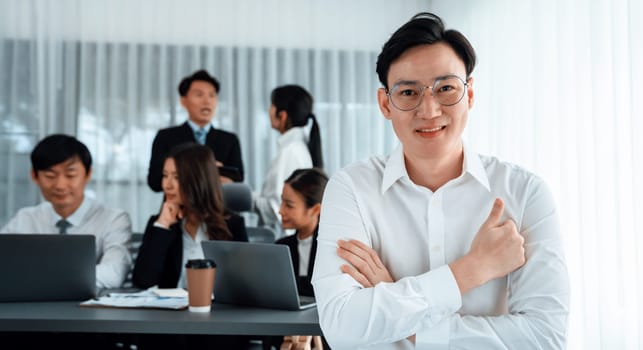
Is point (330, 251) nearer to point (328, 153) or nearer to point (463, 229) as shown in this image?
point (463, 229)

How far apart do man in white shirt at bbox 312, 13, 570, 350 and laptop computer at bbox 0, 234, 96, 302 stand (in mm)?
1082

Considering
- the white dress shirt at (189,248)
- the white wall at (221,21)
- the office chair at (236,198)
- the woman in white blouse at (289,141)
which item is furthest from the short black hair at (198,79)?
the white dress shirt at (189,248)

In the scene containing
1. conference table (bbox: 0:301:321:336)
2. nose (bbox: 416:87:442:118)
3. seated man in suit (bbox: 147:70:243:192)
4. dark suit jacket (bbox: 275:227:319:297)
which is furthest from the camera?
seated man in suit (bbox: 147:70:243:192)

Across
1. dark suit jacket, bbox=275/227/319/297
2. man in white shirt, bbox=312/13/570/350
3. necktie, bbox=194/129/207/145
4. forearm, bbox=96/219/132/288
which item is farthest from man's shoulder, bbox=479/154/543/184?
necktie, bbox=194/129/207/145

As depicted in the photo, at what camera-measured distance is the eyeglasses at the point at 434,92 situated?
1.58 metres

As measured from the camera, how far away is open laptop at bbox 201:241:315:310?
2127 millimetres

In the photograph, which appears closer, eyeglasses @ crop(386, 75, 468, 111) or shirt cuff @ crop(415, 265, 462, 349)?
shirt cuff @ crop(415, 265, 462, 349)

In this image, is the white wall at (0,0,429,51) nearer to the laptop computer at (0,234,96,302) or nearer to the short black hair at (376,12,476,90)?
the laptop computer at (0,234,96,302)

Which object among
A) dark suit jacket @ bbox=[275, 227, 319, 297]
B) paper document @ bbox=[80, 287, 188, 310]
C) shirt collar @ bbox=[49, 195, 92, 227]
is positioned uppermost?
shirt collar @ bbox=[49, 195, 92, 227]

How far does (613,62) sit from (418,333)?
6.35 ft

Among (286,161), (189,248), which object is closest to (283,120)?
(286,161)

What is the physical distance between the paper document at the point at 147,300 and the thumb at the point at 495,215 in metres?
1.05

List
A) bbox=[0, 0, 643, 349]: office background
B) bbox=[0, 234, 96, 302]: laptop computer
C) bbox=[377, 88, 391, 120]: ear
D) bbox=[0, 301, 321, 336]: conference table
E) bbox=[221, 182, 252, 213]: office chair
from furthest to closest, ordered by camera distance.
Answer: bbox=[0, 0, 643, 349]: office background → bbox=[221, 182, 252, 213]: office chair → bbox=[0, 234, 96, 302]: laptop computer → bbox=[0, 301, 321, 336]: conference table → bbox=[377, 88, 391, 120]: ear

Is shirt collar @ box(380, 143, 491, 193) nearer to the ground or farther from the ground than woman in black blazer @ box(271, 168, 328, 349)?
farther from the ground
